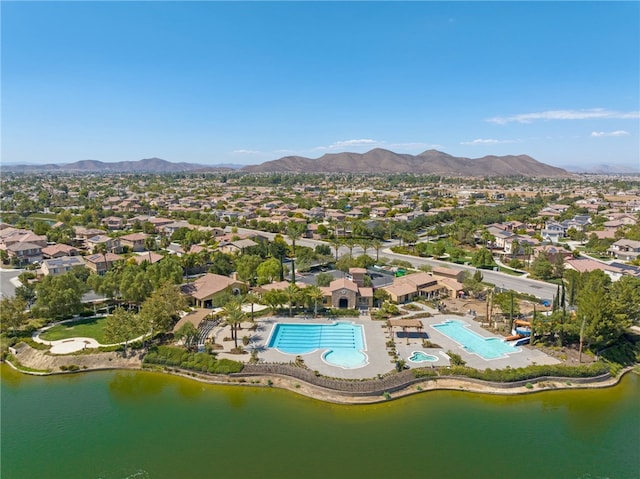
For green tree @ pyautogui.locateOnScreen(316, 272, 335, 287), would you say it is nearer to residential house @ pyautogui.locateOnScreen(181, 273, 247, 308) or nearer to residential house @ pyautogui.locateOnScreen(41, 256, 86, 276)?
residential house @ pyautogui.locateOnScreen(181, 273, 247, 308)

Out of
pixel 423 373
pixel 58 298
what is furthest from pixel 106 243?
pixel 423 373

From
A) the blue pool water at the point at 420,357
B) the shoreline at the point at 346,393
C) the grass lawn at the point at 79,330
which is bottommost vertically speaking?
the shoreline at the point at 346,393

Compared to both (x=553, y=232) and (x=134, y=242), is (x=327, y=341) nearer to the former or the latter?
(x=134, y=242)

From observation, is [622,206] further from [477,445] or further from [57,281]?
[57,281]

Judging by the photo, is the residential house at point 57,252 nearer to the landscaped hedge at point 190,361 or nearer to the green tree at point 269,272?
the green tree at point 269,272

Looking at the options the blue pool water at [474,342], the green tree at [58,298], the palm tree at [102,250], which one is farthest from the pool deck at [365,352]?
the palm tree at [102,250]

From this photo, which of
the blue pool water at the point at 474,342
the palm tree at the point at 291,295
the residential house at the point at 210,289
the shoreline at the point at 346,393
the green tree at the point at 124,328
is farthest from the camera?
the residential house at the point at 210,289

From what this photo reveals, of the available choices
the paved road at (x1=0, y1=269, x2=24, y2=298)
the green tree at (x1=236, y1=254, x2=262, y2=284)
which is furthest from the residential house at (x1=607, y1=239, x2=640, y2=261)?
the paved road at (x1=0, y1=269, x2=24, y2=298)
